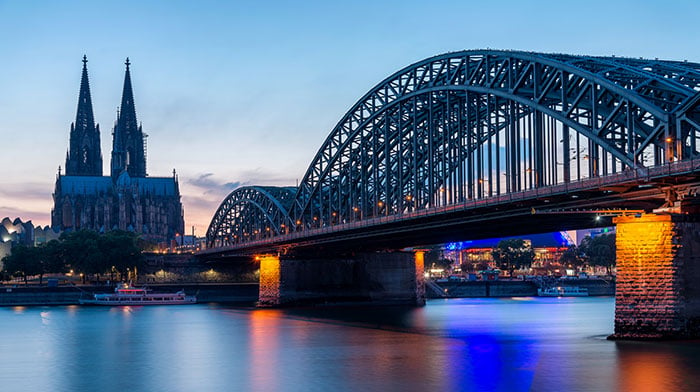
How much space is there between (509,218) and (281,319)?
31.8 m

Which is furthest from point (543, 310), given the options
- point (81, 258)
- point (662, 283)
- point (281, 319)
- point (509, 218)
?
point (81, 258)

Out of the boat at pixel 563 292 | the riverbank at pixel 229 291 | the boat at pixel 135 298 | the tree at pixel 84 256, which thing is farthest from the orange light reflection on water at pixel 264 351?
the boat at pixel 563 292

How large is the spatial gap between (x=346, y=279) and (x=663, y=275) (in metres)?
69.1

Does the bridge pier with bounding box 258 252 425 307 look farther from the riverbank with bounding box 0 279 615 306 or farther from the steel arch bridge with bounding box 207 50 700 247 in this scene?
the riverbank with bounding box 0 279 615 306

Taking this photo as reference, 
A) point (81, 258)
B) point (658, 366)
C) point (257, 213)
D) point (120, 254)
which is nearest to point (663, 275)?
point (658, 366)

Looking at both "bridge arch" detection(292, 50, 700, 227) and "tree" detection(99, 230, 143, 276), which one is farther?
"tree" detection(99, 230, 143, 276)

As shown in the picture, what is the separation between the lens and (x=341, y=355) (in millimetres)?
59250

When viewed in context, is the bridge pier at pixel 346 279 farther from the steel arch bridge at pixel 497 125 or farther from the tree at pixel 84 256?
the tree at pixel 84 256

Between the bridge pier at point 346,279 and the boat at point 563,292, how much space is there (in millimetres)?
47816

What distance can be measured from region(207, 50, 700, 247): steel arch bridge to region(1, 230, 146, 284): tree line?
4714cm

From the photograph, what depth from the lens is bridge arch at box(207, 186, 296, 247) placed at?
138 metres

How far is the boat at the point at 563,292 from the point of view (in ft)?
536

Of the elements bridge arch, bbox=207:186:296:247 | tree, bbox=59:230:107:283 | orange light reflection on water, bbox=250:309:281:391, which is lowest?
orange light reflection on water, bbox=250:309:281:391

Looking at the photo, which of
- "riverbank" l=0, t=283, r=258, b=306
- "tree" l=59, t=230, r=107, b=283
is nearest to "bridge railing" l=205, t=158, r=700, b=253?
"riverbank" l=0, t=283, r=258, b=306
